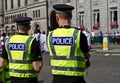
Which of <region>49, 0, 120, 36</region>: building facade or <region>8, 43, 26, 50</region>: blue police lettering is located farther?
<region>49, 0, 120, 36</region>: building facade

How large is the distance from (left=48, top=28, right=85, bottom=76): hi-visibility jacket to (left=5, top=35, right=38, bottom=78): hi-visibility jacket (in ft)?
1.86

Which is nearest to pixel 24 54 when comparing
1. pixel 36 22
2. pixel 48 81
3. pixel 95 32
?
pixel 48 81

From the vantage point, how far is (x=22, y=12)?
75188 millimetres

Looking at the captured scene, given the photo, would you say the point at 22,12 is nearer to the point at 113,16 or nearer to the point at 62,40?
the point at 113,16

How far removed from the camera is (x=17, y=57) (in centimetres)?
595

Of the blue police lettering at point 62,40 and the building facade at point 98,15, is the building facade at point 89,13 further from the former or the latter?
the blue police lettering at point 62,40

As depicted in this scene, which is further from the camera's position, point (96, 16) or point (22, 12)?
point (22, 12)

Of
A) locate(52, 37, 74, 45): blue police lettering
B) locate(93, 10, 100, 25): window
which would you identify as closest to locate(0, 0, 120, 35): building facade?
locate(93, 10, 100, 25): window

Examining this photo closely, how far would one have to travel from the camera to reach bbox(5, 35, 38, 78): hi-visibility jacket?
5875 millimetres

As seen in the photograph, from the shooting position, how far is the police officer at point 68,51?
5.27 m

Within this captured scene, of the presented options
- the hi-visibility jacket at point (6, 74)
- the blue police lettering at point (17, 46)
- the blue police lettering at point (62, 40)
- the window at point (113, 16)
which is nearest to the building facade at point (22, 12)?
the window at point (113, 16)

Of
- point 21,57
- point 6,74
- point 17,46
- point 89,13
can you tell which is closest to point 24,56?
point 21,57

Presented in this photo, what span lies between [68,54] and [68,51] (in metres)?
0.04

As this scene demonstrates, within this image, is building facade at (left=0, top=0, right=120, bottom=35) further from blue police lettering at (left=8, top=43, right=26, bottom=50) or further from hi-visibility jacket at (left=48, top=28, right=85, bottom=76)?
hi-visibility jacket at (left=48, top=28, right=85, bottom=76)
